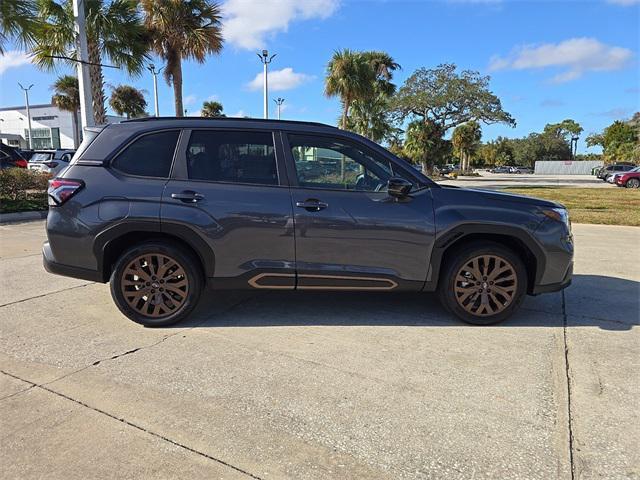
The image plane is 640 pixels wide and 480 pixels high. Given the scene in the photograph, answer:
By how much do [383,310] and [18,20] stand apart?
501 inches

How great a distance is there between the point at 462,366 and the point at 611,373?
107cm

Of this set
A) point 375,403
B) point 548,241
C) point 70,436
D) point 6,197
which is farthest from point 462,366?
point 6,197

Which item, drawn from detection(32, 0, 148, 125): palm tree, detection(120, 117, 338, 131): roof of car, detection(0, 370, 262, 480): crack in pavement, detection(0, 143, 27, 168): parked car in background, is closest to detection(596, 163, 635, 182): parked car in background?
detection(32, 0, 148, 125): palm tree

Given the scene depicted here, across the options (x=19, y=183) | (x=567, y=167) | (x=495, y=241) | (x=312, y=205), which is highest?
(x=567, y=167)

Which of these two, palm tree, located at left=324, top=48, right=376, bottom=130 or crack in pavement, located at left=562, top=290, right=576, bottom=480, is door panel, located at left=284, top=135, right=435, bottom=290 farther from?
palm tree, located at left=324, top=48, right=376, bottom=130

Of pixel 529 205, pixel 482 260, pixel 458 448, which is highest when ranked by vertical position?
pixel 529 205

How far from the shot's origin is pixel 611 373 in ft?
11.1

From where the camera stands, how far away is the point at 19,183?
40.0ft

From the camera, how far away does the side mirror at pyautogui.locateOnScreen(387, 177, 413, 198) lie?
13.1 ft

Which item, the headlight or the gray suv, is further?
the headlight

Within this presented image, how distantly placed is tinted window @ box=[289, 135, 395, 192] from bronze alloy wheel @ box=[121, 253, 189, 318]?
141cm

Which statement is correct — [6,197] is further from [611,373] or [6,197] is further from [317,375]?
[611,373]

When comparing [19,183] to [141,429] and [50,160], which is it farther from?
[141,429]

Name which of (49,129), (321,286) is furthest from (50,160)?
(49,129)
